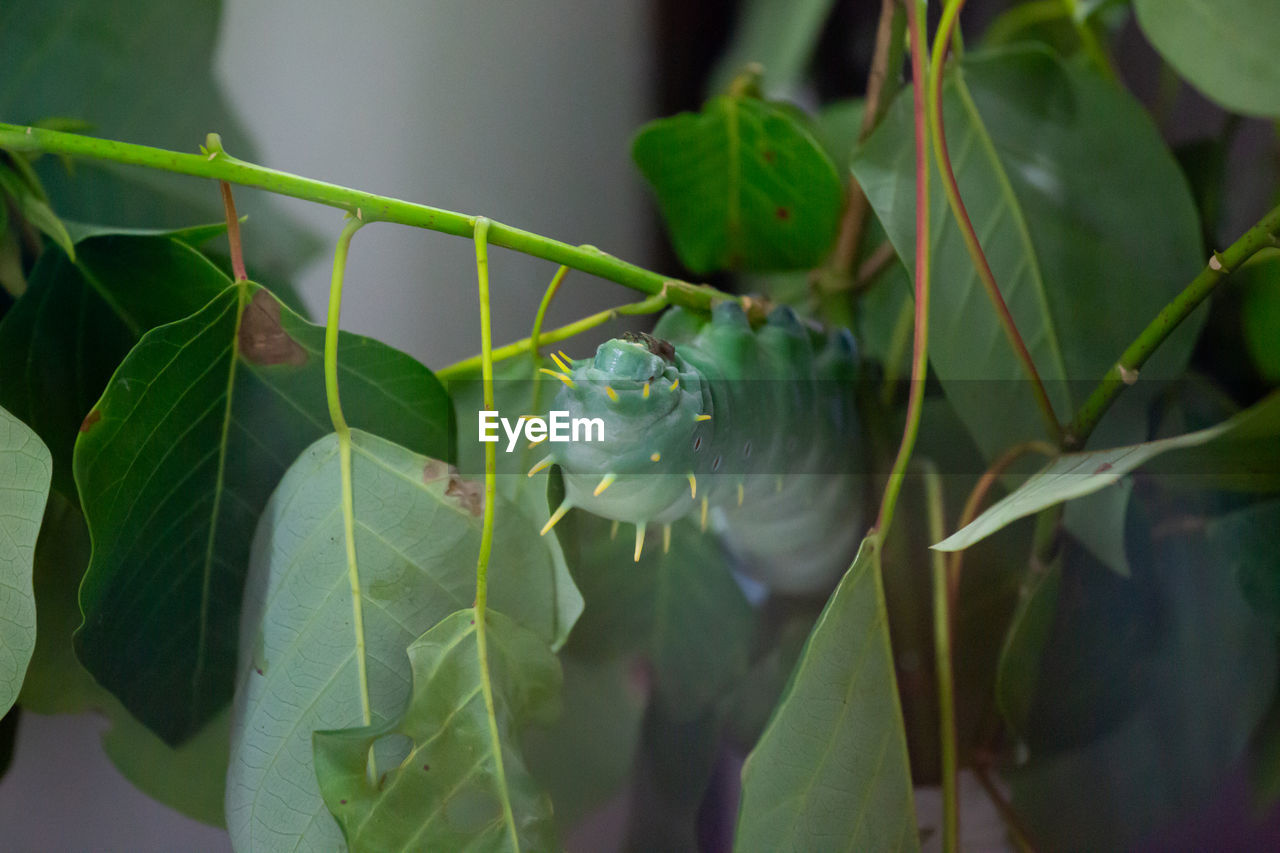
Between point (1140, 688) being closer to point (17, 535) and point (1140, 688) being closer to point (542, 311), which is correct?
point (542, 311)

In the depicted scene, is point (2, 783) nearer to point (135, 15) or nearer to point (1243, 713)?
point (135, 15)

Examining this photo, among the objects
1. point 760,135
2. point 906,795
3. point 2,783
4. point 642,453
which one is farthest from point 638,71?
point 2,783

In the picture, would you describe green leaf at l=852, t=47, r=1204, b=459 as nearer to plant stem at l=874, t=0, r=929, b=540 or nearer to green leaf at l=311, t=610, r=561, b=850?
plant stem at l=874, t=0, r=929, b=540

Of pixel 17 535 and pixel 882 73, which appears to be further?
pixel 882 73

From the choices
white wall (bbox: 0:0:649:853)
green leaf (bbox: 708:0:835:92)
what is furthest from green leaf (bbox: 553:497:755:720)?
green leaf (bbox: 708:0:835:92)

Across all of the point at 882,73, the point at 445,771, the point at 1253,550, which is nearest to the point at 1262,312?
the point at 1253,550

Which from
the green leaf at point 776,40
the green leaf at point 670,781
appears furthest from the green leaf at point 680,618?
the green leaf at point 776,40

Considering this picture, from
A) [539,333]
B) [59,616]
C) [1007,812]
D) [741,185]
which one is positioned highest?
[741,185]
